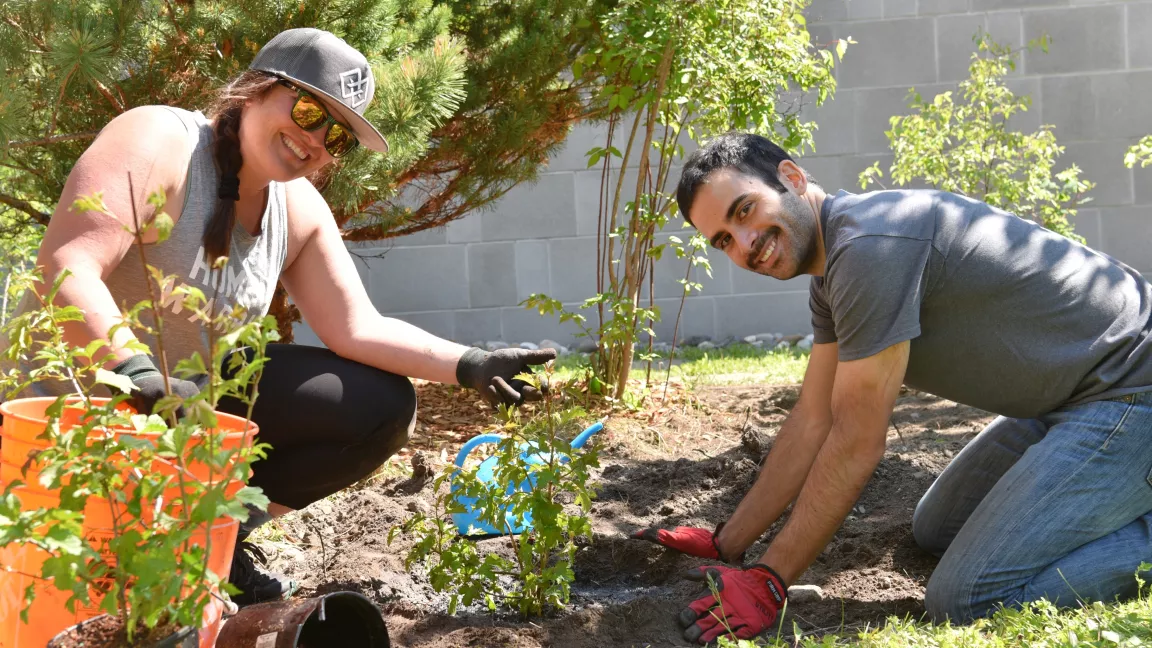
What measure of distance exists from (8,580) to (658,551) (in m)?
1.67

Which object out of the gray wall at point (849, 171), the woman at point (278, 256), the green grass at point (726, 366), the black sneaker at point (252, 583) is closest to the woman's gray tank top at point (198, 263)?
the woman at point (278, 256)

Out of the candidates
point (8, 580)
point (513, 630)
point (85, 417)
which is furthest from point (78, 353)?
point (513, 630)

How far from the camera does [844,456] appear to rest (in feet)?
7.55

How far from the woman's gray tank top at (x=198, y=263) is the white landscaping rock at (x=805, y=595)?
145 centimetres

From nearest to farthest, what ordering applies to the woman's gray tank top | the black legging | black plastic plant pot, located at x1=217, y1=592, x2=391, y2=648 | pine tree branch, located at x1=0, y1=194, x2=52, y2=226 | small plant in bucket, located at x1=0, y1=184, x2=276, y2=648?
1. small plant in bucket, located at x1=0, y1=184, x2=276, y2=648
2. black plastic plant pot, located at x1=217, y1=592, x2=391, y2=648
3. the woman's gray tank top
4. the black legging
5. pine tree branch, located at x1=0, y1=194, x2=52, y2=226

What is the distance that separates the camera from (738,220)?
2416 millimetres

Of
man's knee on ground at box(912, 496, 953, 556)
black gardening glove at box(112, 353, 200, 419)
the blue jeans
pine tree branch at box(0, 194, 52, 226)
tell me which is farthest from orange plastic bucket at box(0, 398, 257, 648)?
pine tree branch at box(0, 194, 52, 226)

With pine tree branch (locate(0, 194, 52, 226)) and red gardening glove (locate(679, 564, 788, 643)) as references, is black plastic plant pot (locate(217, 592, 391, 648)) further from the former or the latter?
pine tree branch (locate(0, 194, 52, 226))

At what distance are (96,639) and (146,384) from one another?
0.44 meters

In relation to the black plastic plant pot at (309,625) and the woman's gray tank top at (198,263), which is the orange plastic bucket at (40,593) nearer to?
the black plastic plant pot at (309,625)

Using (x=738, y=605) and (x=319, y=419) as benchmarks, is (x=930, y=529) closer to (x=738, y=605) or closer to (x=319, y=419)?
(x=738, y=605)

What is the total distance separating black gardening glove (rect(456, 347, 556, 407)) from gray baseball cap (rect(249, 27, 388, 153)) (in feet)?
1.94

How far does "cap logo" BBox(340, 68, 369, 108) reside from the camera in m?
2.22

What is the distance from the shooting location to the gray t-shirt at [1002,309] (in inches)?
92.6
